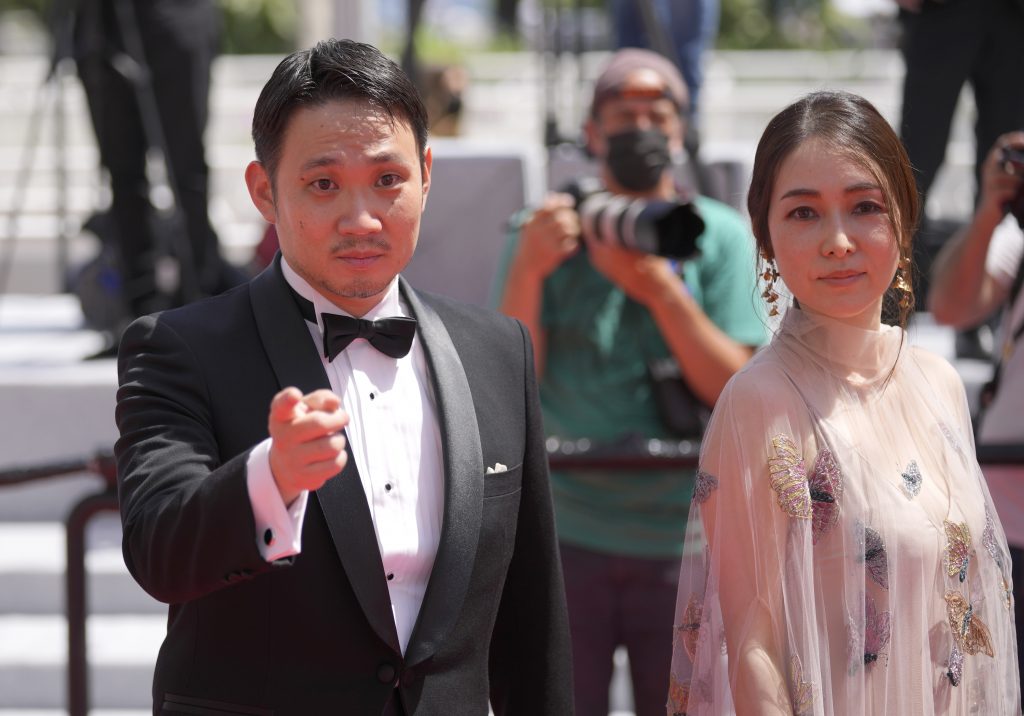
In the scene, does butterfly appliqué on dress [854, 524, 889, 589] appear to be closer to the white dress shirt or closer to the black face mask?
the white dress shirt

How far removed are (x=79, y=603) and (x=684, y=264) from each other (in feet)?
5.36

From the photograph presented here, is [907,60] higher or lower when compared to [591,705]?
higher

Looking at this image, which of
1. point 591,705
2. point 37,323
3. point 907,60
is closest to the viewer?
point 591,705

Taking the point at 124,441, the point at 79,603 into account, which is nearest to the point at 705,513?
the point at 124,441

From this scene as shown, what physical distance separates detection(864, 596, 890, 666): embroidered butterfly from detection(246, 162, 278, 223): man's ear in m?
0.99

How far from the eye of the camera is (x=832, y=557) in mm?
1978

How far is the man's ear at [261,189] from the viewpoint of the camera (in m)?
1.97

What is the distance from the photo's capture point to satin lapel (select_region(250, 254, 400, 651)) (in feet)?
6.06

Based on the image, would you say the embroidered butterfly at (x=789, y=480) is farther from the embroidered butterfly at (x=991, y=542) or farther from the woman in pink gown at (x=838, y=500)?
the embroidered butterfly at (x=991, y=542)

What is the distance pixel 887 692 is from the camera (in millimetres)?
1972

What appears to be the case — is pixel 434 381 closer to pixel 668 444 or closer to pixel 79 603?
pixel 668 444

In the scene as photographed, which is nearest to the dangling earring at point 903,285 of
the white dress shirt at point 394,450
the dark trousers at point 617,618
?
the white dress shirt at point 394,450

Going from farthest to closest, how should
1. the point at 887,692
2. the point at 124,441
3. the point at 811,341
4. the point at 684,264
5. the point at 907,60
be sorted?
the point at 907,60 < the point at 684,264 < the point at 811,341 < the point at 887,692 < the point at 124,441

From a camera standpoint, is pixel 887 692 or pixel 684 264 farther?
pixel 684 264
